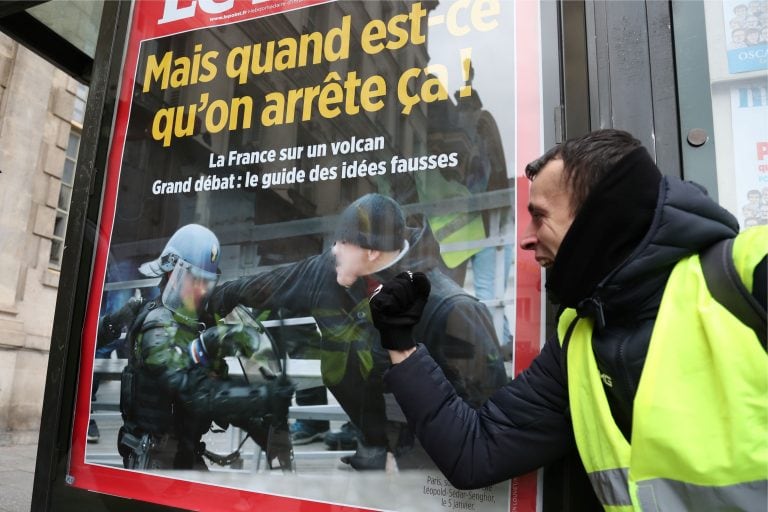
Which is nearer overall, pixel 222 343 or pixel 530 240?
pixel 530 240

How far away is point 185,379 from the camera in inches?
79.4

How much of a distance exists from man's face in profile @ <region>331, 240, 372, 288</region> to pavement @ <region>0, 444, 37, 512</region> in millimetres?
4188

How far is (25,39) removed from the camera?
2916mm

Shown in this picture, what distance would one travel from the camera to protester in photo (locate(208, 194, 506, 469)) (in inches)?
66.8

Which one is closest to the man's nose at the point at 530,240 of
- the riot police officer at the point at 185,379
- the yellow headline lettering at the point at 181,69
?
the riot police officer at the point at 185,379

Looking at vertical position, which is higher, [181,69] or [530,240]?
[181,69]

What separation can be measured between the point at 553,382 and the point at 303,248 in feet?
3.11

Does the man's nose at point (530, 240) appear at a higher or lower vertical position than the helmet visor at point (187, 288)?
higher

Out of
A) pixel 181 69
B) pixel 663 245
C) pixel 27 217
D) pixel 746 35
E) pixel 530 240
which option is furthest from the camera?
pixel 27 217

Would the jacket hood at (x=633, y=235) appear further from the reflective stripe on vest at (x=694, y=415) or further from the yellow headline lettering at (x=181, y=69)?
the yellow headline lettering at (x=181, y=69)

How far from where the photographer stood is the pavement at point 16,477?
511 cm

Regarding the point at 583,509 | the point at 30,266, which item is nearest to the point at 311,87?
the point at 583,509

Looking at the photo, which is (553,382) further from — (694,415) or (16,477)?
(16,477)

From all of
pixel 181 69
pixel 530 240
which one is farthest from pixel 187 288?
pixel 530 240
